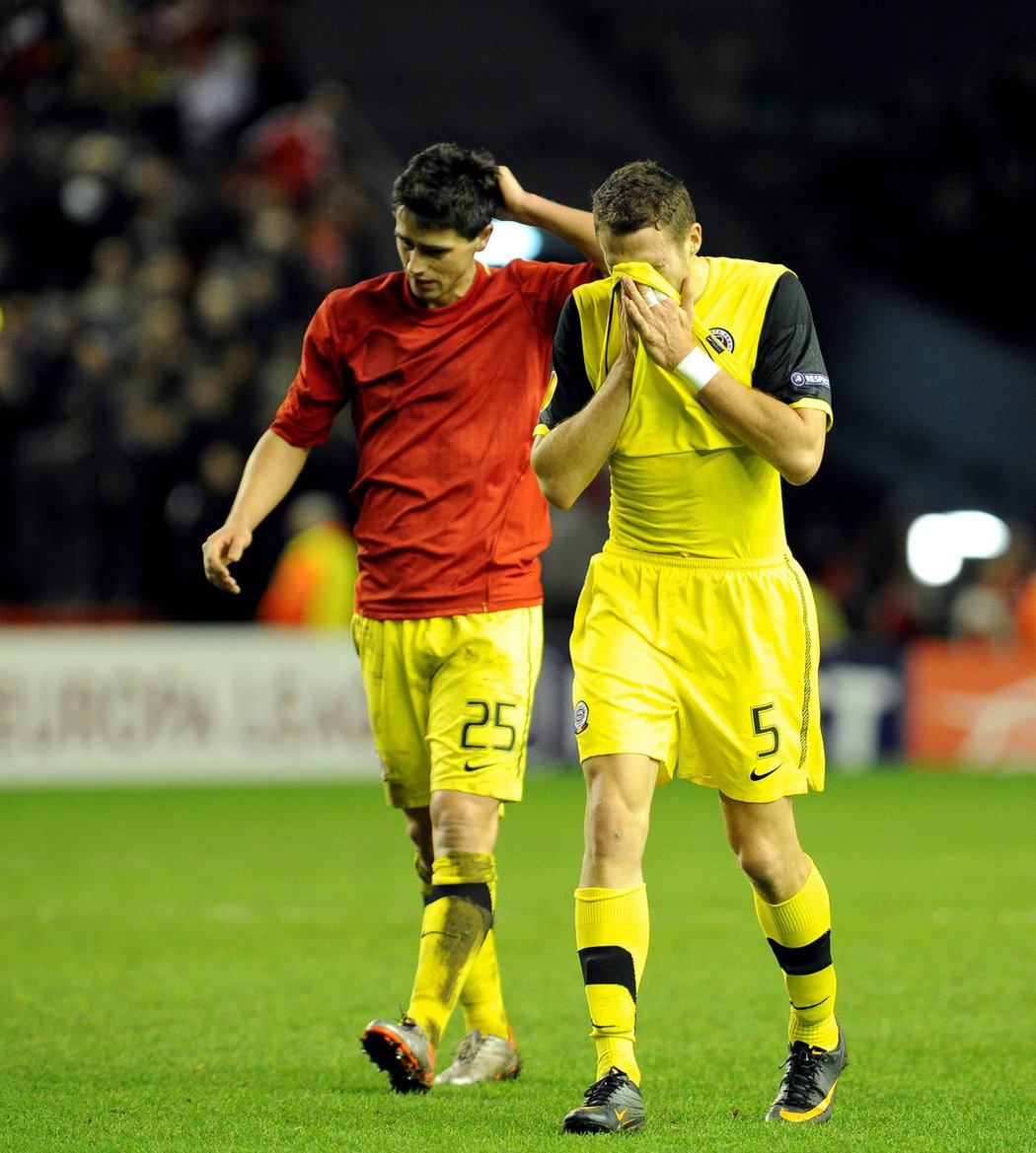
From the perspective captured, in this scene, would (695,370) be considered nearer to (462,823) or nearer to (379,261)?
(462,823)

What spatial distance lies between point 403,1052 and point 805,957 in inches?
40.6

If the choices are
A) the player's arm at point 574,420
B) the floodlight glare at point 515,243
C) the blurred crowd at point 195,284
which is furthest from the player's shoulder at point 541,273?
the floodlight glare at point 515,243

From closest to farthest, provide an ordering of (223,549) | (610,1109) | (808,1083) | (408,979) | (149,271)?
(610,1109), (808,1083), (223,549), (408,979), (149,271)

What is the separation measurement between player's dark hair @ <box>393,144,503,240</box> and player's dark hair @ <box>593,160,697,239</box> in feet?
2.11

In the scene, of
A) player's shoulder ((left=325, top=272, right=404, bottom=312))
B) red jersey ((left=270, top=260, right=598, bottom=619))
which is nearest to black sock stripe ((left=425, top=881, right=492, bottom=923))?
red jersey ((left=270, top=260, right=598, bottom=619))

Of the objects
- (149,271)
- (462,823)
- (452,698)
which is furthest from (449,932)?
(149,271)

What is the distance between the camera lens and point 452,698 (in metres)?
5.20

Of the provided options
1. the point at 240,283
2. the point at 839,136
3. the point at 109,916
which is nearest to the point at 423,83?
the point at 839,136

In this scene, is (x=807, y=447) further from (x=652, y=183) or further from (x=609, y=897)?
(x=609, y=897)

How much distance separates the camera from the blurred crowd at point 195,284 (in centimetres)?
1439

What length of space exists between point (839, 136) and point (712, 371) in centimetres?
1866

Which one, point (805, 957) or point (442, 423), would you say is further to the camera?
point (442, 423)

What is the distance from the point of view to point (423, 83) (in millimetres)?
21125

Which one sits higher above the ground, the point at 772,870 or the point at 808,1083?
the point at 772,870
